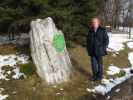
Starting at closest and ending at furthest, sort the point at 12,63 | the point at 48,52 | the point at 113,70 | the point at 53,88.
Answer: the point at 53,88
the point at 48,52
the point at 12,63
the point at 113,70

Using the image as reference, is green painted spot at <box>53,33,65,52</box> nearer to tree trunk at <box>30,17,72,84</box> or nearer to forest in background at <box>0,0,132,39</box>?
tree trunk at <box>30,17,72,84</box>

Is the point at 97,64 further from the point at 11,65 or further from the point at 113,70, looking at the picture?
the point at 11,65

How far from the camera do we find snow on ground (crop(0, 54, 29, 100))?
9469 millimetres

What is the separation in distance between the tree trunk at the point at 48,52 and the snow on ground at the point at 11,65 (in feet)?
2.16

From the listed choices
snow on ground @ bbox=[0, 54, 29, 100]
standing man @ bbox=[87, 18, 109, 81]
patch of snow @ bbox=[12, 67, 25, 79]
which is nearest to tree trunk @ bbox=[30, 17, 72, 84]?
patch of snow @ bbox=[12, 67, 25, 79]

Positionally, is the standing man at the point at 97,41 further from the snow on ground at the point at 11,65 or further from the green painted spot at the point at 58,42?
the snow on ground at the point at 11,65

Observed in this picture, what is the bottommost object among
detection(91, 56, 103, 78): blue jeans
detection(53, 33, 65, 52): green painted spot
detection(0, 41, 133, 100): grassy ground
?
detection(0, 41, 133, 100): grassy ground

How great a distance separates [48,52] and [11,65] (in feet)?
4.49

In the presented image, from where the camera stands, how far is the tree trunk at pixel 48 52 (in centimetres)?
916

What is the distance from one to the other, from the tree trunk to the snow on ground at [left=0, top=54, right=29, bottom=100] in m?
0.66

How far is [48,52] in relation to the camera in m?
9.21

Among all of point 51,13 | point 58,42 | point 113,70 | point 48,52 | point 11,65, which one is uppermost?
point 51,13

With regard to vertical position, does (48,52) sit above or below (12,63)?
above

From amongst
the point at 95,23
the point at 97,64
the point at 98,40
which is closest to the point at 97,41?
the point at 98,40
